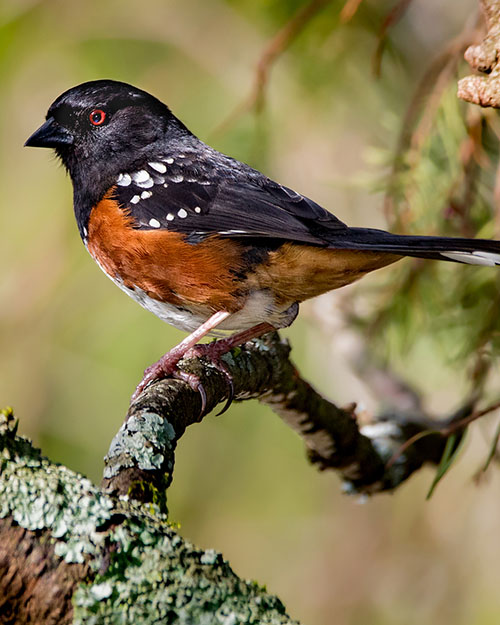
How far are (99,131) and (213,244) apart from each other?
0.68 m

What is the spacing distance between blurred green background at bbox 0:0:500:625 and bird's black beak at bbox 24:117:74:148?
0.57 meters

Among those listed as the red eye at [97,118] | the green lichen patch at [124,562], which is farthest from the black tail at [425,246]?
the green lichen patch at [124,562]

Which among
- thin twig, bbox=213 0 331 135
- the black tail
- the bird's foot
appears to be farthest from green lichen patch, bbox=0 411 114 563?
thin twig, bbox=213 0 331 135

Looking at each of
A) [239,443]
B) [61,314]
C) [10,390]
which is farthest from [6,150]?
[239,443]

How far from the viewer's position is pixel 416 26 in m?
3.62

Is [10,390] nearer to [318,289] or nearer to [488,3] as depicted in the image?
[318,289]

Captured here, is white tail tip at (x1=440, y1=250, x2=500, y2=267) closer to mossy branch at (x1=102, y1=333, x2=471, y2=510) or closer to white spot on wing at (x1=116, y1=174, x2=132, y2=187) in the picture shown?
mossy branch at (x1=102, y1=333, x2=471, y2=510)

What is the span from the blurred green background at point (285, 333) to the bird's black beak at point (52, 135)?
22.3 inches

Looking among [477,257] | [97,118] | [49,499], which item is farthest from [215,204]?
[49,499]

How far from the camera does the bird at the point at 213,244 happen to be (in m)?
2.36

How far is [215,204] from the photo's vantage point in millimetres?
2463

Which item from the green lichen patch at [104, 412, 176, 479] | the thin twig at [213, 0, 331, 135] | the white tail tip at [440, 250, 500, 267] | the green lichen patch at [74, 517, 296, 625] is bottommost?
the green lichen patch at [74, 517, 296, 625]

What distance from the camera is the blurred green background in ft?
10.7

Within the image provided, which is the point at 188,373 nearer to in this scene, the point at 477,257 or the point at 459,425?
the point at 459,425
